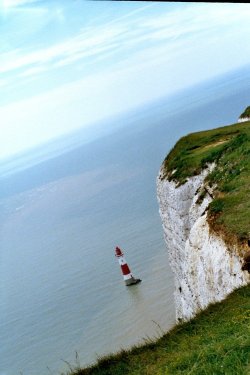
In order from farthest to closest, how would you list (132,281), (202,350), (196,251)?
(132,281) → (196,251) → (202,350)

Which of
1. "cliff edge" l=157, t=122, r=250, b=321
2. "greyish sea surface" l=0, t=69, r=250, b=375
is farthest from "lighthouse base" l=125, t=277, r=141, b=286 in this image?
"cliff edge" l=157, t=122, r=250, b=321

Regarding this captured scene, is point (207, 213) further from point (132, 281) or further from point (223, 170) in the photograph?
point (132, 281)

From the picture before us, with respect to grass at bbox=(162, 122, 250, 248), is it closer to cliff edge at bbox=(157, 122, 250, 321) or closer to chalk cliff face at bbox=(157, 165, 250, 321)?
cliff edge at bbox=(157, 122, 250, 321)

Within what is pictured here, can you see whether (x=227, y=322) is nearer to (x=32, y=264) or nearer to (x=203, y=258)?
(x=203, y=258)

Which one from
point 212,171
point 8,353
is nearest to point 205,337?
point 212,171

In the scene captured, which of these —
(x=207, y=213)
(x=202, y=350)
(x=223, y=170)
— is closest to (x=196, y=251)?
(x=207, y=213)

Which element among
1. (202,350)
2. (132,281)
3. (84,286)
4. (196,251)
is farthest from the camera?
(84,286)

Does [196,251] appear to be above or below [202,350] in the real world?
below

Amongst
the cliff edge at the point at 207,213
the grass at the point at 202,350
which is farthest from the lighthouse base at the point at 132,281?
the grass at the point at 202,350
